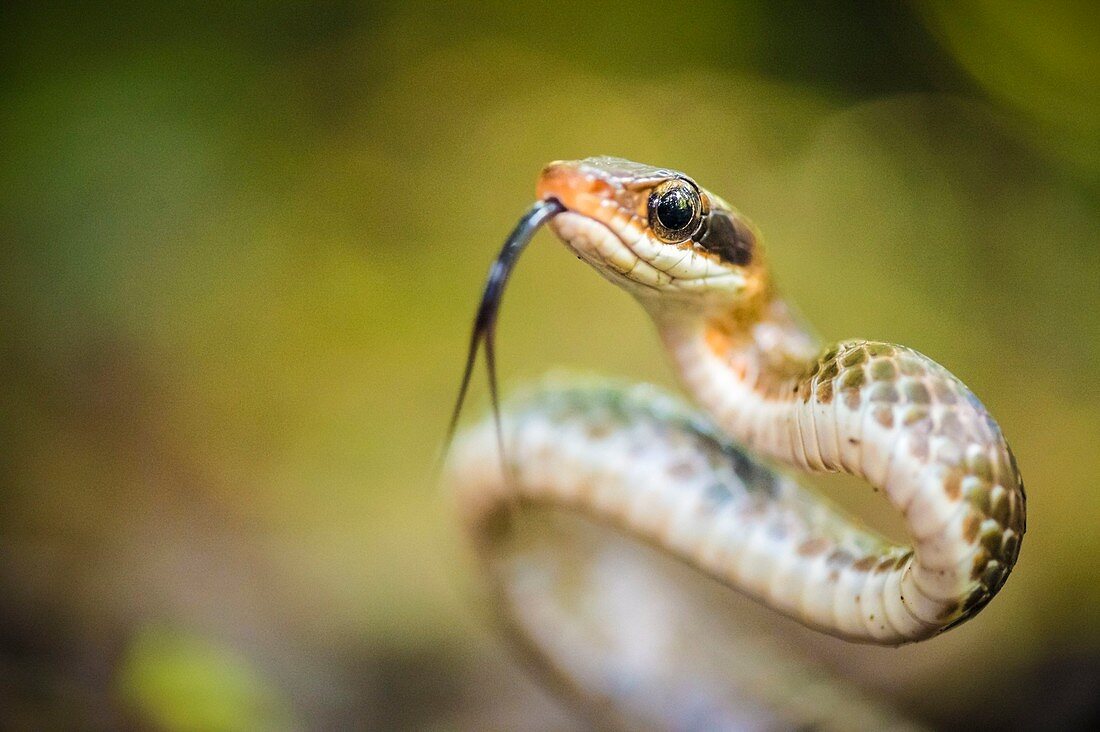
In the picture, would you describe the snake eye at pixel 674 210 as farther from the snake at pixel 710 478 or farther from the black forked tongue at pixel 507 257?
the black forked tongue at pixel 507 257

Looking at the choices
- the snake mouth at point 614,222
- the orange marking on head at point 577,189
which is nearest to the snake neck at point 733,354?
the snake mouth at point 614,222

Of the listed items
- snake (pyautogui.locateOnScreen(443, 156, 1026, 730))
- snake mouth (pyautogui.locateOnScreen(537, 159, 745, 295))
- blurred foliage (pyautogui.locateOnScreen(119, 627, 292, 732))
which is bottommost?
blurred foliage (pyautogui.locateOnScreen(119, 627, 292, 732))

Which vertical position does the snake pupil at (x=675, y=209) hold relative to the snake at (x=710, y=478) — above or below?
above

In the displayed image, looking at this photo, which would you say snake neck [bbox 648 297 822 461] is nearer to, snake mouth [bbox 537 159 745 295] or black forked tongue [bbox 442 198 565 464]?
snake mouth [bbox 537 159 745 295]

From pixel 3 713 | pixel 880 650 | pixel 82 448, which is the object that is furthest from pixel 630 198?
pixel 82 448

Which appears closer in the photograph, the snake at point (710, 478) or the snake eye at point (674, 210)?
the snake at point (710, 478)

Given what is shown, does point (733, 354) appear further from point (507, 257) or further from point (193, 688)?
point (193, 688)

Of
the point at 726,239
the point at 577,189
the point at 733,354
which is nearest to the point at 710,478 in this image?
the point at 733,354

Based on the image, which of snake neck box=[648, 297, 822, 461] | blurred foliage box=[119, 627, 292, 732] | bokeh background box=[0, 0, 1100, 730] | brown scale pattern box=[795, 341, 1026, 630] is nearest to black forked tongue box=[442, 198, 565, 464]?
snake neck box=[648, 297, 822, 461]

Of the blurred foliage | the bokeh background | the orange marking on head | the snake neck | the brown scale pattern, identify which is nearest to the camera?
the brown scale pattern
